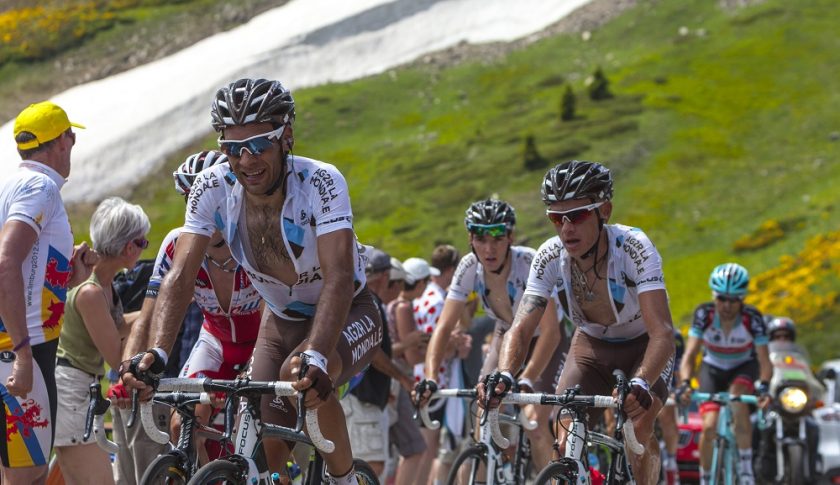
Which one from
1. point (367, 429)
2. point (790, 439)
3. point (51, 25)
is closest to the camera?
point (367, 429)

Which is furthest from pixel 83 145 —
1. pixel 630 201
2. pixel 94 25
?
pixel 630 201

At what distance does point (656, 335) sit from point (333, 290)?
2492mm

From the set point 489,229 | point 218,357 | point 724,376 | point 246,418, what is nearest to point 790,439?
point 724,376

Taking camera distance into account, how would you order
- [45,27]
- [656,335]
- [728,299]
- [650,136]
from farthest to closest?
[45,27], [650,136], [728,299], [656,335]

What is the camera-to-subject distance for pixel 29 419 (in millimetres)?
7152

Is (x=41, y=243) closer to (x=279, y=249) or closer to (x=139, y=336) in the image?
(x=139, y=336)

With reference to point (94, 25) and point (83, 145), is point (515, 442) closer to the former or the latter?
point (83, 145)

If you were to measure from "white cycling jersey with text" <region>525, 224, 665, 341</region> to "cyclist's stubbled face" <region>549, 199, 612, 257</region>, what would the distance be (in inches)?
6.3

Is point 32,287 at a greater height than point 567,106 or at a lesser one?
greater

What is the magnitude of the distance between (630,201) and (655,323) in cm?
4565

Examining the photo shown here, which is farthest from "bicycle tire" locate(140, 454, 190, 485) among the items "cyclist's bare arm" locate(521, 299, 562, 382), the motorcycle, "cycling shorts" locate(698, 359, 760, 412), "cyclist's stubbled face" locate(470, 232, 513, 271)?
the motorcycle

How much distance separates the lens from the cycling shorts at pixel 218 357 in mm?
8219

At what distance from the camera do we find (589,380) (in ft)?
30.0

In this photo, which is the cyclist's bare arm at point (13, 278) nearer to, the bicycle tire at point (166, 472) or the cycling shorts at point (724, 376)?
the bicycle tire at point (166, 472)
